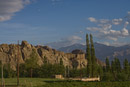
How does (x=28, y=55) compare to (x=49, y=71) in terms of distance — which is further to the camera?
(x=28, y=55)

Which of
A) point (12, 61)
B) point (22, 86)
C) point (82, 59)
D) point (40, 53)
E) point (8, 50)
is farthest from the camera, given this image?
point (82, 59)

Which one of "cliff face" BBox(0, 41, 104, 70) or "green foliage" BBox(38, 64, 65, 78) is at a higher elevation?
"cliff face" BBox(0, 41, 104, 70)

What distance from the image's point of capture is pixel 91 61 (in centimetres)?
6456

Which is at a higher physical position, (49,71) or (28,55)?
(28,55)

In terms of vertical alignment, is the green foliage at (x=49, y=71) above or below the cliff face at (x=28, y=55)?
below

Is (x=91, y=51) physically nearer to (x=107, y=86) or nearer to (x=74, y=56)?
(x=107, y=86)

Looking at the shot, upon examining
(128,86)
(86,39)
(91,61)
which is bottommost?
(128,86)

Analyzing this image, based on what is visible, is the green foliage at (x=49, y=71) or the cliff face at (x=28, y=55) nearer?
the green foliage at (x=49, y=71)

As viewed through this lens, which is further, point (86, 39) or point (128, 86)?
point (86, 39)

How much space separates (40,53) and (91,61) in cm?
7489

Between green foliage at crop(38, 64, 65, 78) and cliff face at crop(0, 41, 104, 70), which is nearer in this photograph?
green foliage at crop(38, 64, 65, 78)

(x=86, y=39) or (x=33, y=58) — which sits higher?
(x=86, y=39)

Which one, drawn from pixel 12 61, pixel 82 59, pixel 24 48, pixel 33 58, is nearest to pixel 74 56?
pixel 82 59

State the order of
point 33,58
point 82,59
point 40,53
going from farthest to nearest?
point 82,59 < point 40,53 < point 33,58
